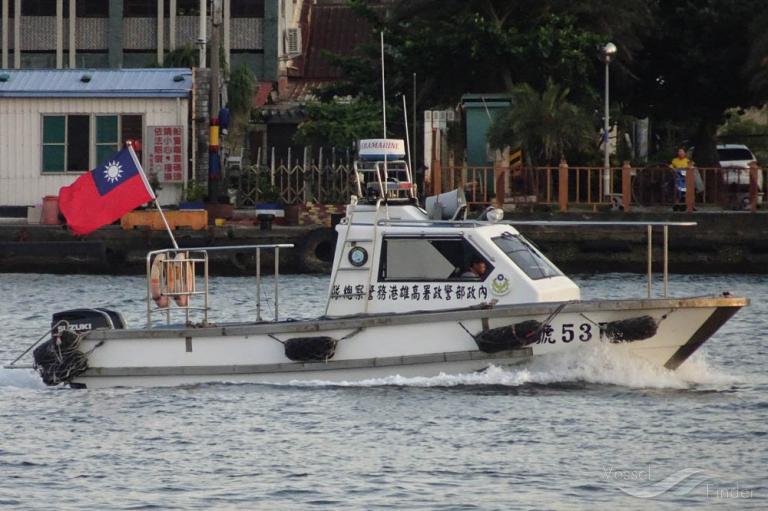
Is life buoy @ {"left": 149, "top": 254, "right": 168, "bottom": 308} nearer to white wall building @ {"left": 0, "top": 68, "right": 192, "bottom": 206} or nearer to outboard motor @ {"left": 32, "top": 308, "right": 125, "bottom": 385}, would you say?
outboard motor @ {"left": 32, "top": 308, "right": 125, "bottom": 385}

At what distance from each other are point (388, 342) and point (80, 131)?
77.1 ft

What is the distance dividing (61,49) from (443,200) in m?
39.3

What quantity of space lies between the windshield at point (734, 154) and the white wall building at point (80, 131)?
49.7ft

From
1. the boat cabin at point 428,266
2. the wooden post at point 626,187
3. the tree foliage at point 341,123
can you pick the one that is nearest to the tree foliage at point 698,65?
the tree foliage at point 341,123

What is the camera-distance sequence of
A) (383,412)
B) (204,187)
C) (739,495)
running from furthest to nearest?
(204,187)
(383,412)
(739,495)

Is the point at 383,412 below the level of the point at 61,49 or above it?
below

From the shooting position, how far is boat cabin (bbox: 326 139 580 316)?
19.1 metres

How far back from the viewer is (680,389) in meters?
19.8

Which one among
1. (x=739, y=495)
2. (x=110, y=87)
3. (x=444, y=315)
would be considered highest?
(x=110, y=87)

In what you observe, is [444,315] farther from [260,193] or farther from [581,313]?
[260,193]

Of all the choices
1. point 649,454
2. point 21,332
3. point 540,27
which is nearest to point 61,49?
point 540,27

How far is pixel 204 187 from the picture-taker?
133 feet

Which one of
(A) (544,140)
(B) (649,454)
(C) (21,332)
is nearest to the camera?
(B) (649,454)

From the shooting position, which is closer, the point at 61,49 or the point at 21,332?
the point at 21,332
